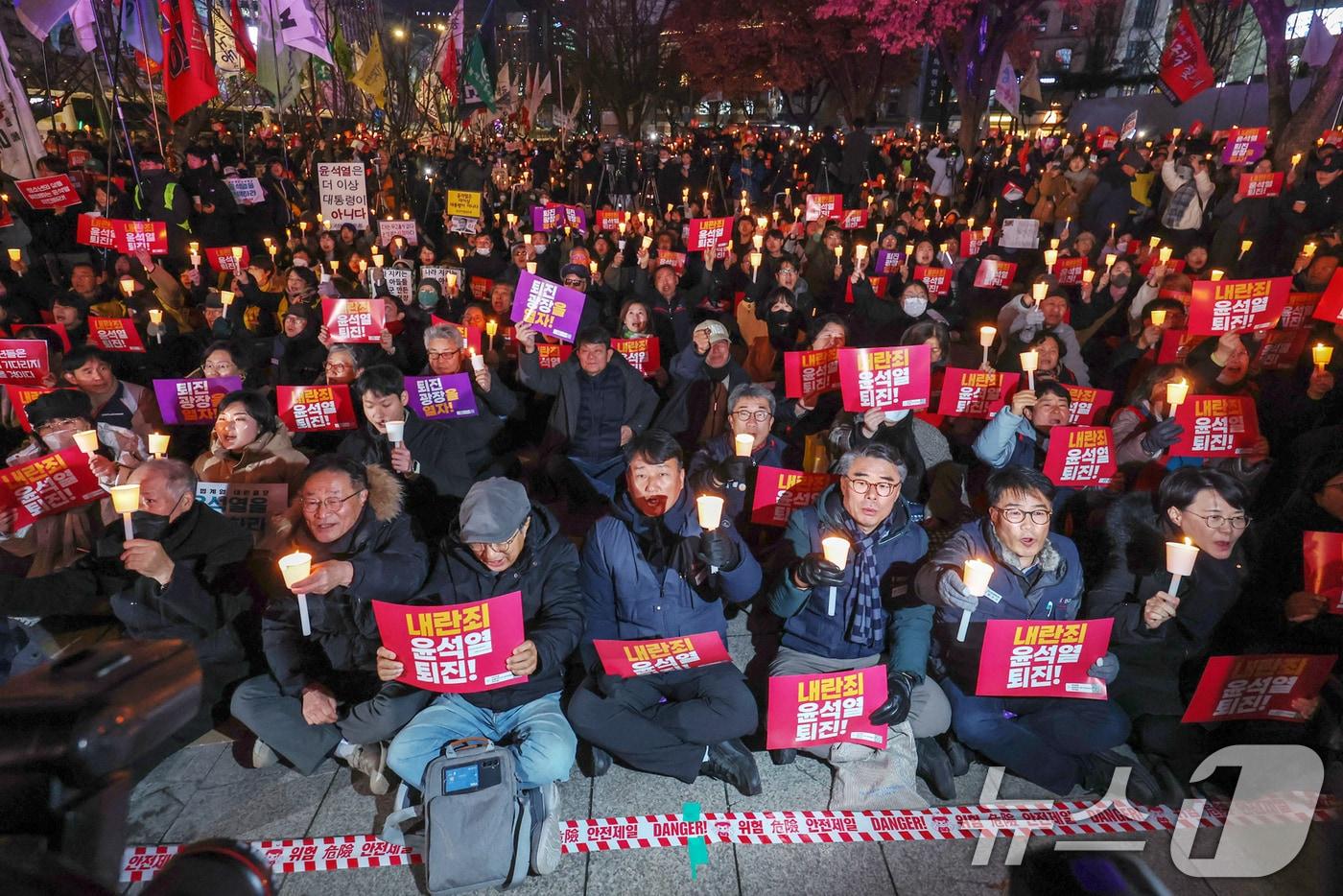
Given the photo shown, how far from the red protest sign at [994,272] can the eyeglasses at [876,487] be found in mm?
6086

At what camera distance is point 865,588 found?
142 inches

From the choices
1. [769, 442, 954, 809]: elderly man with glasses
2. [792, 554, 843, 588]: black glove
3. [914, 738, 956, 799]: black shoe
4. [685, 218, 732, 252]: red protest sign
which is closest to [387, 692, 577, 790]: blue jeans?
[769, 442, 954, 809]: elderly man with glasses

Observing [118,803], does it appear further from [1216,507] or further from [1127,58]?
[1127,58]

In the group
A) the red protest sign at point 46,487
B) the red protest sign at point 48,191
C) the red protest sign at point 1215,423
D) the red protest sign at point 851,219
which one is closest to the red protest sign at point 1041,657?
the red protest sign at point 1215,423

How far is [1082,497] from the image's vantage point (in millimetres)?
4582

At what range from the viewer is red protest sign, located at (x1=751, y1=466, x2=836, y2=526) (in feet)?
14.8

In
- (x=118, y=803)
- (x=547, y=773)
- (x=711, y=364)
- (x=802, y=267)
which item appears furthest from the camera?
(x=802, y=267)

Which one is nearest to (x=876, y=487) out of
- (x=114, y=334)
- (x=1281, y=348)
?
(x=1281, y=348)

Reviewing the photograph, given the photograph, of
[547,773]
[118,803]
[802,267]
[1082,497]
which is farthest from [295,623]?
[802,267]

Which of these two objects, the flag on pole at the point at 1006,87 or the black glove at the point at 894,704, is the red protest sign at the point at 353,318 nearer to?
the black glove at the point at 894,704

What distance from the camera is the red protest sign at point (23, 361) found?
18.1 feet

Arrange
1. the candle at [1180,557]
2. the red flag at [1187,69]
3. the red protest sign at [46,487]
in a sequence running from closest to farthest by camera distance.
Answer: the candle at [1180,557], the red protest sign at [46,487], the red flag at [1187,69]

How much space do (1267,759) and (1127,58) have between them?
181ft

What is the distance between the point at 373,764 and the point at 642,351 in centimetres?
423
